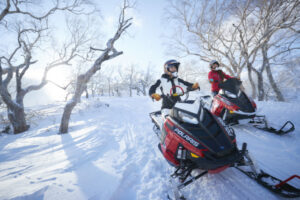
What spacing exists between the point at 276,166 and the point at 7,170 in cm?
501

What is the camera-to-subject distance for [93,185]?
5.65 feet

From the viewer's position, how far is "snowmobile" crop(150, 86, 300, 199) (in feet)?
4.09

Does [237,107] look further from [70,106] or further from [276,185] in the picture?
[70,106]

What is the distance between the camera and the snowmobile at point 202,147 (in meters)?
1.25

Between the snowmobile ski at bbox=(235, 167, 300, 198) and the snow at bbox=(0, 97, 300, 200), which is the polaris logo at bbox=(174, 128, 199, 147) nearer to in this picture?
the snow at bbox=(0, 97, 300, 200)

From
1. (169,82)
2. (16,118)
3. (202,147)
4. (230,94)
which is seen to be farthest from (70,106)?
(230,94)

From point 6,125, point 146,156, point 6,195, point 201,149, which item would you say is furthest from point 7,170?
point 6,125

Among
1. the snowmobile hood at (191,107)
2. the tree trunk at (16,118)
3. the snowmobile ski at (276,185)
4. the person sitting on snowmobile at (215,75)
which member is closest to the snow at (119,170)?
the snowmobile ski at (276,185)

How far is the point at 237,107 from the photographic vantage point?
2838 millimetres

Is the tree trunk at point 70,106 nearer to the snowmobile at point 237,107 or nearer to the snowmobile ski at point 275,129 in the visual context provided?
the snowmobile at point 237,107

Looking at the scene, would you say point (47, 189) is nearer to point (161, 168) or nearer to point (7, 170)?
point (7, 170)

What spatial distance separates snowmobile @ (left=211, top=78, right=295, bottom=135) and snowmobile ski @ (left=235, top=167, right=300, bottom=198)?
163cm

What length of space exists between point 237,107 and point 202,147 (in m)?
2.30

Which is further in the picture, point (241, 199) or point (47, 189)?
point (47, 189)
